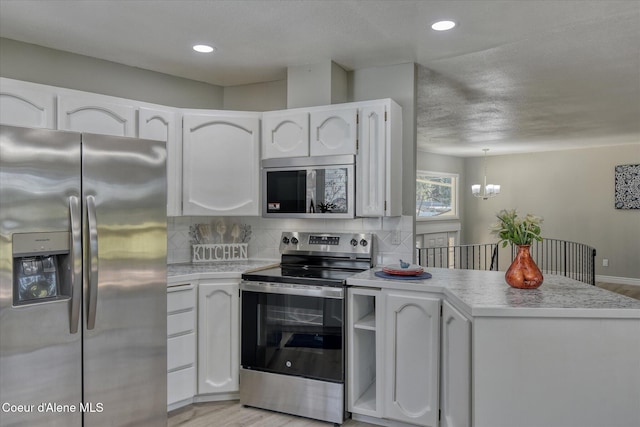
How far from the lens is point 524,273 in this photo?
7.75 feet

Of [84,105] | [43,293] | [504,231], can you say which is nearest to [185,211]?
[84,105]

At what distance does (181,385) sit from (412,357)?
153cm

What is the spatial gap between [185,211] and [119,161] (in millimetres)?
1049

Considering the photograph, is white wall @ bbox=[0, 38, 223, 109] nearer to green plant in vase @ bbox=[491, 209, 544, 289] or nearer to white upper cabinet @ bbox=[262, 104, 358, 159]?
white upper cabinet @ bbox=[262, 104, 358, 159]

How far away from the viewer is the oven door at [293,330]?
284 centimetres

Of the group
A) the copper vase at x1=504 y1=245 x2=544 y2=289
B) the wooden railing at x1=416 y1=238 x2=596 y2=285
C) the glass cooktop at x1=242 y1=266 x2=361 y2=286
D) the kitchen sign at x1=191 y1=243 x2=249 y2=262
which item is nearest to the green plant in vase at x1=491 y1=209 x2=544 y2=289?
the copper vase at x1=504 y1=245 x2=544 y2=289

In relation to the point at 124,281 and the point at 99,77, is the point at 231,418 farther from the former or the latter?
the point at 99,77

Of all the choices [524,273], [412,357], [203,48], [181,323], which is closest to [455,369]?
[412,357]

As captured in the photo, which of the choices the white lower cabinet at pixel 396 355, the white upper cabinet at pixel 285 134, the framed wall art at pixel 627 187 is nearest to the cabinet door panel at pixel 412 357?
the white lower cabinet at pixel 396 355

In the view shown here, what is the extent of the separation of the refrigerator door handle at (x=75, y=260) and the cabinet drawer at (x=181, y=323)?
0.79m

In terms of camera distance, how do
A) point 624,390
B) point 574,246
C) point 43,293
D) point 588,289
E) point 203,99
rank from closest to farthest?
point 624,390 → point 43,293 → point 588,289 → point 203,99 → point 574,246

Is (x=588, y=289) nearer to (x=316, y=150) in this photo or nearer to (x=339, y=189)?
(x=339, y=189)

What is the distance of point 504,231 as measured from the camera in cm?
245

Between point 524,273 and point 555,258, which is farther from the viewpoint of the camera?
point 555,258
